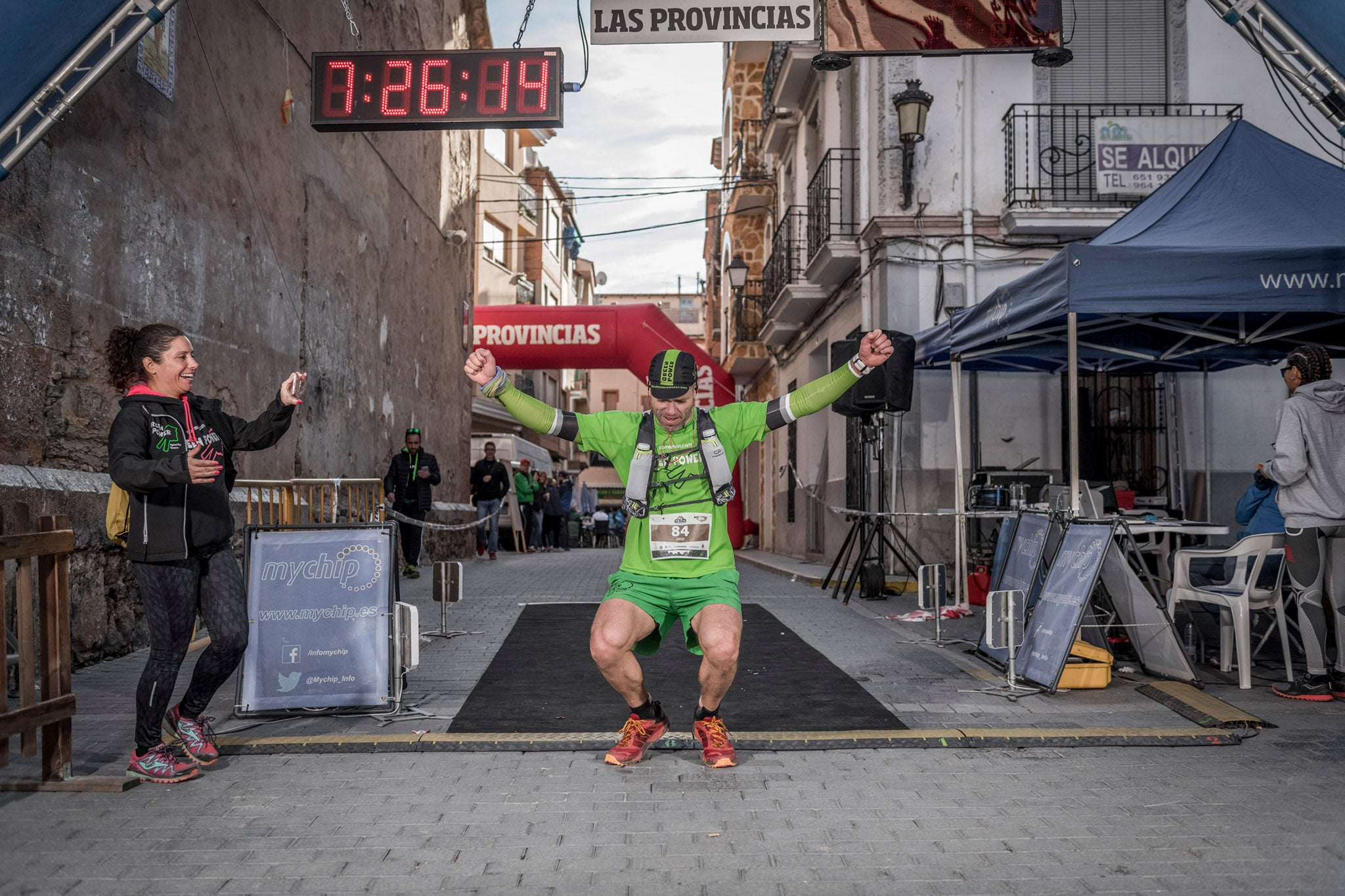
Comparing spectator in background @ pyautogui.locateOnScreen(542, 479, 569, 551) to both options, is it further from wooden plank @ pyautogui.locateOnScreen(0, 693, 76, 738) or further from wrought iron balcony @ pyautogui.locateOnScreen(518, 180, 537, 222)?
wooden plank @ pyautogui.locateOnScreen(0, 693, 76, 738)

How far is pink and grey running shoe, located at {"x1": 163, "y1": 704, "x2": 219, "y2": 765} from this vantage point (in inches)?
190

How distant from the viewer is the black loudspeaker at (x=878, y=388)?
10188mm

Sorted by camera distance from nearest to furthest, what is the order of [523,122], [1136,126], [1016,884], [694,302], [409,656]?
[1016,884]
[409,656]
[523,122]
[1136,126]
[694,302]

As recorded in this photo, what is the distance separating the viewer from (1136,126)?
13.5 meters

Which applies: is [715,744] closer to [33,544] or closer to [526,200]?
[33,544]

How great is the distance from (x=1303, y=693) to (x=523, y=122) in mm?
6248

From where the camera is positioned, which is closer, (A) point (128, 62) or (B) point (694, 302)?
(A) point (128, 62)

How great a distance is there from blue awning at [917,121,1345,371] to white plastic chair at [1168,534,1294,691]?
57.1 inches

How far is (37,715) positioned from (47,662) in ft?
0.78

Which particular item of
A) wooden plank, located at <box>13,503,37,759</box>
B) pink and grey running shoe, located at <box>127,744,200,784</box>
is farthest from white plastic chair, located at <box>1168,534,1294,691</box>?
wooden plank, located at <box>13,503,37,759</box>

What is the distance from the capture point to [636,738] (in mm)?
4977

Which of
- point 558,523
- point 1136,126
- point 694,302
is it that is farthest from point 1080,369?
point 694,302

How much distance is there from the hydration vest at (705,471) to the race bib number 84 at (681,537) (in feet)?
0.21

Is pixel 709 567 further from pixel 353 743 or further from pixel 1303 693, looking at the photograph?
pixel 1303 693
